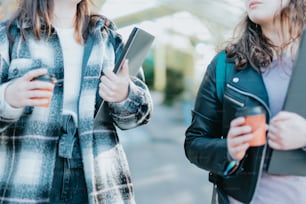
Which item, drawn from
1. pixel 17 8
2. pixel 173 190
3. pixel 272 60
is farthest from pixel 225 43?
pixel 173 190

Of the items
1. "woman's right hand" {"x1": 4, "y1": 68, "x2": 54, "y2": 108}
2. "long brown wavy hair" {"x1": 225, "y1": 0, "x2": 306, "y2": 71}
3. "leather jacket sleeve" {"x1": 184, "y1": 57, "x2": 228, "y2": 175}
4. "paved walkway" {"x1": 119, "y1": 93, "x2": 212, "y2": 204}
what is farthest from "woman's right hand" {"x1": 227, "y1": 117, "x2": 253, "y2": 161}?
"paved walkway" {"x1": 119, "y1": 93, "x2": 212, "y2": 204}

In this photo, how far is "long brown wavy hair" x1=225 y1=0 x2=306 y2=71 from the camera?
973 millimetres

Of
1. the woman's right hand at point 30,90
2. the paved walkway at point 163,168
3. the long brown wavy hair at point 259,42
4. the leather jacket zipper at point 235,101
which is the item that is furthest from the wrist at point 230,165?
the paved walkway at point 163,168

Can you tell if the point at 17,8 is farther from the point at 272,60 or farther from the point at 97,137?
the point at 272,60

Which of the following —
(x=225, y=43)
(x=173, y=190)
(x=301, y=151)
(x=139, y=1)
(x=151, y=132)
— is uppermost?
(x=225, y=43)

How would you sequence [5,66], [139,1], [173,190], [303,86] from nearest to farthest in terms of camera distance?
[303,86], [5,66], [139,1], [173,190]

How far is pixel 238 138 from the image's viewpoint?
80cm

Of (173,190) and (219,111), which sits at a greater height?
(219,111)

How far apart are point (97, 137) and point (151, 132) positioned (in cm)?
695

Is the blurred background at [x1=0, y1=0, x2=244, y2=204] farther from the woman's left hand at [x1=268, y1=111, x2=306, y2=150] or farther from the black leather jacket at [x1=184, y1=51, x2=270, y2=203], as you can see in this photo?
the woman's left hand at [x1=268, y1=111, x2=306, y2=150]

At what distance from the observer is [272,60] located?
3.22ft

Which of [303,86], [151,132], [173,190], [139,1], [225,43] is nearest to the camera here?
[303,86]

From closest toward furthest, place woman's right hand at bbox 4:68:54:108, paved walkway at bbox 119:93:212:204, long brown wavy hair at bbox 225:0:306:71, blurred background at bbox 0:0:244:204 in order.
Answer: woman's right hand at bbox 4:68:54:108, long brown wavy hair at bbox 225:0:306:71, blurred background at bbox 0:0:244:204, paved walkway at bbox 119:93:212:204

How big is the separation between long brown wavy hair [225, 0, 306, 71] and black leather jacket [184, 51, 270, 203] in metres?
0.02
